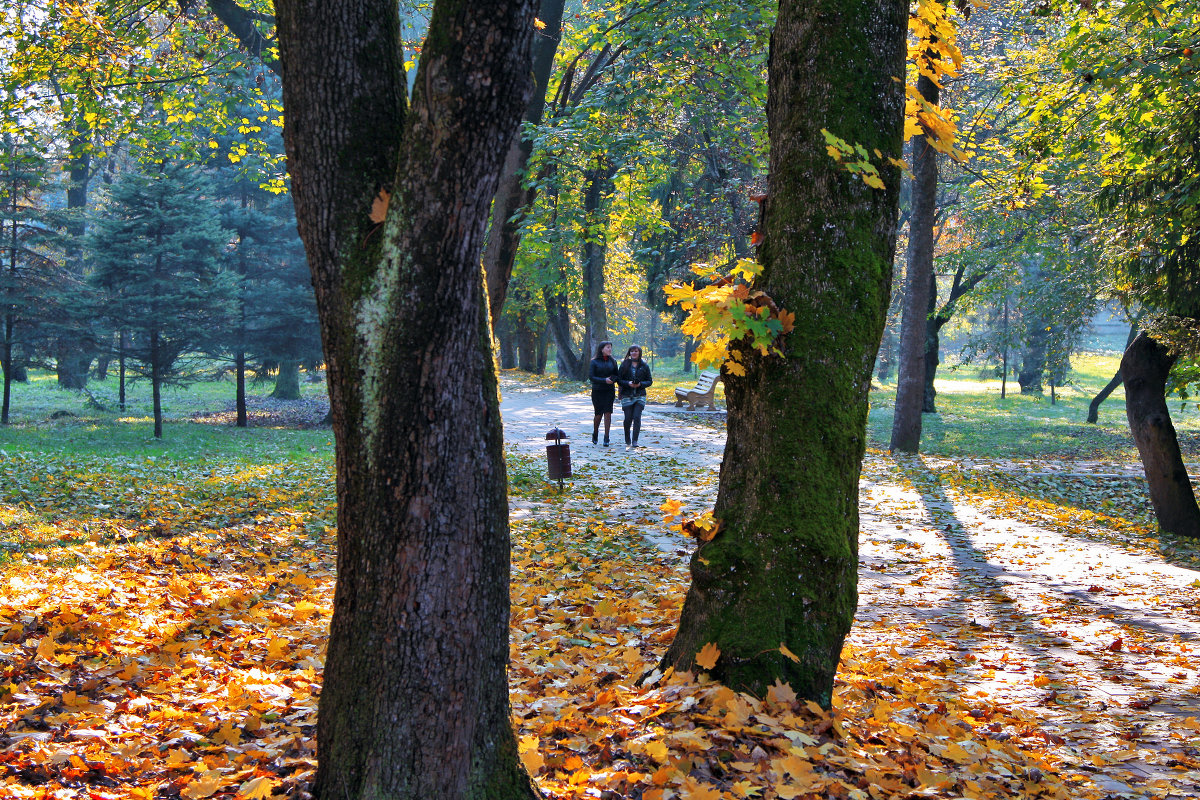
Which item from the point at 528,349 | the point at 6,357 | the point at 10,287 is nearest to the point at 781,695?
the point at 10,287

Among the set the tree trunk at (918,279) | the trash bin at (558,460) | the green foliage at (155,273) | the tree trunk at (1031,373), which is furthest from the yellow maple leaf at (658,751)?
the tree trunk at (1031,373)

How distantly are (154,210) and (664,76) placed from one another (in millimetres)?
13662

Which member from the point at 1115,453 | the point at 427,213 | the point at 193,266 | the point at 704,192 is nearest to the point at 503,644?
the point at 427,213

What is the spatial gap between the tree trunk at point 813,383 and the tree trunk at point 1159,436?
26.3 ft

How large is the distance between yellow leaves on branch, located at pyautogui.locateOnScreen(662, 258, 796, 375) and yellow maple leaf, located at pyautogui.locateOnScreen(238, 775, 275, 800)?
2.53 metres

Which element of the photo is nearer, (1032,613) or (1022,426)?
(1032,613)

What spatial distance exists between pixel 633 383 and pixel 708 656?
1118 cm

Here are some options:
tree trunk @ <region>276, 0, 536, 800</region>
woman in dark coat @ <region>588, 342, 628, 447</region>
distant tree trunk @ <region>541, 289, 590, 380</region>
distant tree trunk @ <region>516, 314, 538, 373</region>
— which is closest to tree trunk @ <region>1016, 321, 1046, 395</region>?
distant tree trunk @ <region>541, 289, 590, 380</region>

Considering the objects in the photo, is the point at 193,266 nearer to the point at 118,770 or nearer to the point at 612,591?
the point at 612,591

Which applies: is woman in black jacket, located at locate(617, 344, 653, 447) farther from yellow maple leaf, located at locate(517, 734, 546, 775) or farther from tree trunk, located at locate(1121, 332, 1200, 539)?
yellow maple leaf, located at locate(517, 734, 546, 775)

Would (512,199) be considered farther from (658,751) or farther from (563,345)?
(563,345)

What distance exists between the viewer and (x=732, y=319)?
3.90m

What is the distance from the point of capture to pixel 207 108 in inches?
503

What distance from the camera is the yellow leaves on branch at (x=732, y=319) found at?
387cm
